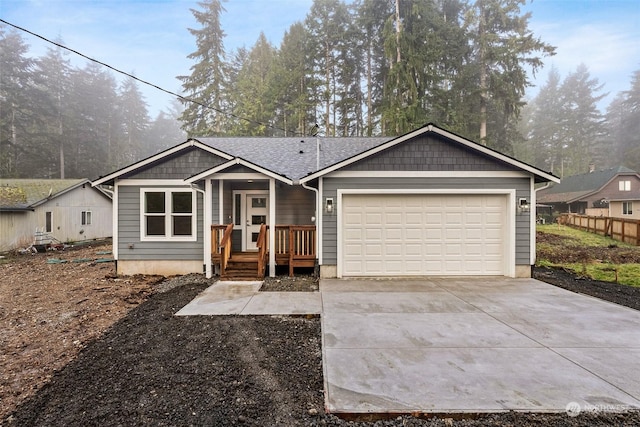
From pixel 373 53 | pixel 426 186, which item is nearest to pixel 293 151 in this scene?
pixel 426 186

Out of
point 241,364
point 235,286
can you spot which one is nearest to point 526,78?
point 235,286

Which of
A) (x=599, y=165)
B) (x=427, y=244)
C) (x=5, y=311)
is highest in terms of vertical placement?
(x=599, y=165)

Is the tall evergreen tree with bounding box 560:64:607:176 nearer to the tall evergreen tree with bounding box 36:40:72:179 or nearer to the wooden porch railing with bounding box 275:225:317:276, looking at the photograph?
the wooden porch railing with bounding box 275:225:317:276

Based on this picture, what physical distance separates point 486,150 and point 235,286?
21.8ft

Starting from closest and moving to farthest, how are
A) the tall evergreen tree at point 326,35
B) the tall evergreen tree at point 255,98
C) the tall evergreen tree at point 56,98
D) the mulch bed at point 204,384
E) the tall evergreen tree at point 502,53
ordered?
the mulch bed at point 204,384
the tall evergreen tree at point 502,53
the tall evergreen tree at point 326,35
the tall evergreen tree at point 255,98
the tall evergreen tree at point 56,98

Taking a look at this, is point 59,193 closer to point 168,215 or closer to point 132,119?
point 168,215

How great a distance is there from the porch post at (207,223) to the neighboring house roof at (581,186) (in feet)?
99.2

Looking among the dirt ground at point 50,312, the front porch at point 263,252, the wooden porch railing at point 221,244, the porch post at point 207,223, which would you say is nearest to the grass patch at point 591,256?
the front porch at point 263,252

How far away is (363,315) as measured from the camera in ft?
15.3

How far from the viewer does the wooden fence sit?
13.1 metres

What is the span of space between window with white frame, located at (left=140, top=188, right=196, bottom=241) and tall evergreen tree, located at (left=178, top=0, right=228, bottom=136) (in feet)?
52.7

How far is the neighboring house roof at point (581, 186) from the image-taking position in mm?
24109

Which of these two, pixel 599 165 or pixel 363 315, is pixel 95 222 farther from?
pixel 599 165

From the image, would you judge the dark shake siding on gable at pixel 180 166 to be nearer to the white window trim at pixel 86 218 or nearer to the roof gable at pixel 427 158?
the roof gable at pixel 427 158
